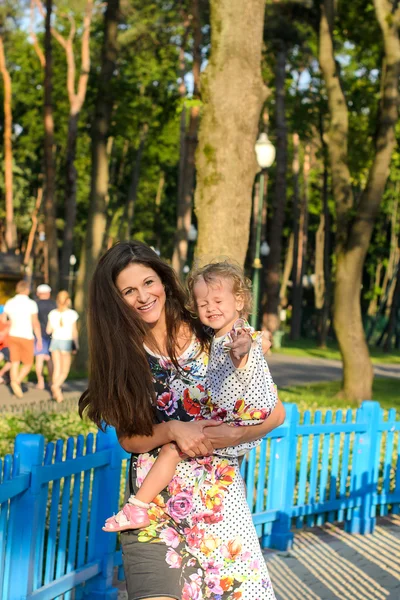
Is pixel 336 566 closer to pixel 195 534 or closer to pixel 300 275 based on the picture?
pixel 195 534

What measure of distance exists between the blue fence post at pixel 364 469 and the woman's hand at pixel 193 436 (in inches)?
228

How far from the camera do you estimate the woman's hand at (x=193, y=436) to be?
3.50m

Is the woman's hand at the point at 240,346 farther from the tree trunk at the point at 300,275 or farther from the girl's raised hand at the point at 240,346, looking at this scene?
the tree trunk at the point at 300,275

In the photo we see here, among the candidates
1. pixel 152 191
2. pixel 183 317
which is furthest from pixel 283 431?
pixel 152 191

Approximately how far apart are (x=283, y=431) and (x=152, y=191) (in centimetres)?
5356

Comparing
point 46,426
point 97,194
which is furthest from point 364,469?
point 97,194

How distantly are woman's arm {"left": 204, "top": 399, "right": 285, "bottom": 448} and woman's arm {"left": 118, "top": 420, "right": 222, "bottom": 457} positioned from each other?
0.02 meters

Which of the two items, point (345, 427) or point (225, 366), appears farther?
point (345, 427)

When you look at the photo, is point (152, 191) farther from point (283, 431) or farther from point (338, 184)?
point (283, 431)

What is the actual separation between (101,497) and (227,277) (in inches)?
110

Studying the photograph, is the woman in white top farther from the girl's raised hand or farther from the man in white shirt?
the girl's raised hand

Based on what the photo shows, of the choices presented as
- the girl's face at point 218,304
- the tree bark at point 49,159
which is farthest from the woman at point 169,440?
the tree bark at point 49,159

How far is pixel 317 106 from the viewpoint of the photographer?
2966 centimetres

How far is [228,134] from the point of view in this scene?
977 cm
